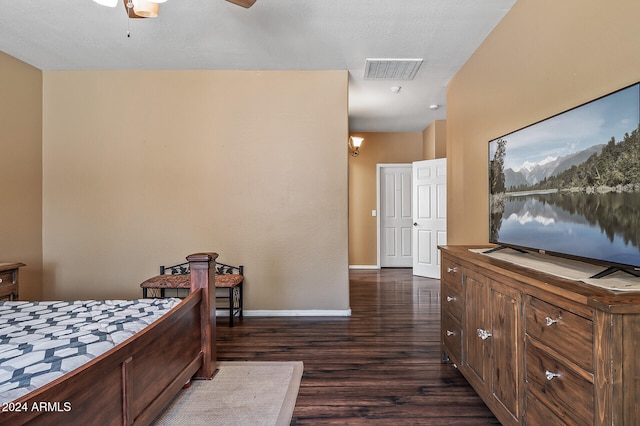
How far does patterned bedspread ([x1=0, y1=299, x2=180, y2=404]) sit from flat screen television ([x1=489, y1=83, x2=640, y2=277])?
217 cm

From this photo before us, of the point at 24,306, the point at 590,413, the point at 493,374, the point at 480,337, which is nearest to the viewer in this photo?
the point at 590,413

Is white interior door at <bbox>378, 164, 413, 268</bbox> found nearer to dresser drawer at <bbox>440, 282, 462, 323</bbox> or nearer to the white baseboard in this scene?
the white baseboard

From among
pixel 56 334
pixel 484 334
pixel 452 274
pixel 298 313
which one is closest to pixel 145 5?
pixel 56 334

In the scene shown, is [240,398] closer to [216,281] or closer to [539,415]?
[216,281]

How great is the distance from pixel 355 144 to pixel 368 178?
0.79m

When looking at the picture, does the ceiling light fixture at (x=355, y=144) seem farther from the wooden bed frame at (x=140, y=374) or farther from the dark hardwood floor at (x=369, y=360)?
the wooden bed frame at (x=140, y=374)

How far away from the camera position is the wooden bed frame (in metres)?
1.01

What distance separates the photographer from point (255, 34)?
2893 mm

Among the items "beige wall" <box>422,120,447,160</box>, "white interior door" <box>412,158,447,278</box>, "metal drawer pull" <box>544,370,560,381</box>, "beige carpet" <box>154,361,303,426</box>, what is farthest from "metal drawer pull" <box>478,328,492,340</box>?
"beige wall" <box>422,120,447,160</box>

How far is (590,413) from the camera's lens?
103 centimetres

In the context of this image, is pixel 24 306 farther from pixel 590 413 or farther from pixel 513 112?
pixel 513 112

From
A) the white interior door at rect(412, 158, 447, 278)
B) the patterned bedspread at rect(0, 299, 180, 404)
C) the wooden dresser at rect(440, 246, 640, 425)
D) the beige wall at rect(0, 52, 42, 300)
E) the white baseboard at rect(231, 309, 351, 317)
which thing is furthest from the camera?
the white interior door at rect(412, 158, 447, 278)

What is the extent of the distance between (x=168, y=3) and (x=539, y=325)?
10.5ft

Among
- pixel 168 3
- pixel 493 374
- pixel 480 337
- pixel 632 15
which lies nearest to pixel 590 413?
pixel 493 374
